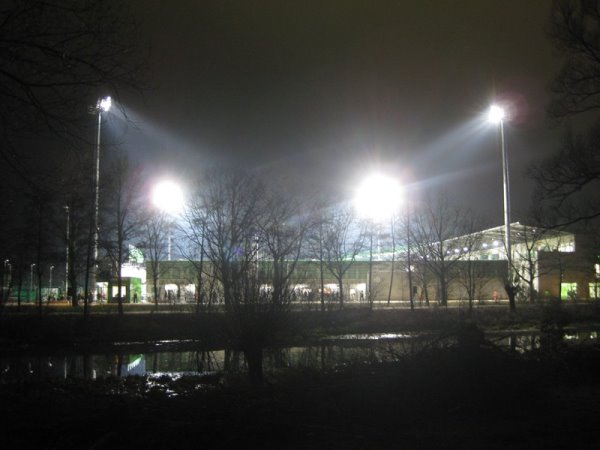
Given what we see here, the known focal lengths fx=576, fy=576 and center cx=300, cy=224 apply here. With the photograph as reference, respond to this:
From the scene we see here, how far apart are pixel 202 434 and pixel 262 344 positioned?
655cm

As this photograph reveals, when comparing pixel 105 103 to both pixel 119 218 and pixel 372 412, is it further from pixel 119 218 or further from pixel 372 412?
pixel 119 218

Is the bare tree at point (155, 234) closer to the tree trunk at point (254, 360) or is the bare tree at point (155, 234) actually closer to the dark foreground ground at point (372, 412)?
the tree trunk at point (254, 360)

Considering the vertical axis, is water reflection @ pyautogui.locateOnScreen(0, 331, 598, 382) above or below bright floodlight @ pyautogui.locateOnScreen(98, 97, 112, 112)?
below

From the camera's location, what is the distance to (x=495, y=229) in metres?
52.8

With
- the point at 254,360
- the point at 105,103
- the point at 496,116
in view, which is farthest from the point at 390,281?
the point at 105,103

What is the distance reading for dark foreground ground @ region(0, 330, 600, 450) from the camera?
7020 millimetres

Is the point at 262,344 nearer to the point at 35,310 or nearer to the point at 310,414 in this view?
the point at 310,414

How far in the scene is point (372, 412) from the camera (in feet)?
27.9

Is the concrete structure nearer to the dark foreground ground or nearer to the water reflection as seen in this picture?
the water reflection

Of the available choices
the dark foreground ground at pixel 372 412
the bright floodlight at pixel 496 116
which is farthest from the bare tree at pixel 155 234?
the dark foreground ground at pixel 372 412

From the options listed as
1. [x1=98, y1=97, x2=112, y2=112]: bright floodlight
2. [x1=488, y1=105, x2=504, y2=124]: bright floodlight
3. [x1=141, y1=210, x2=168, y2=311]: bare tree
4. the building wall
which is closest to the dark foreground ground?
[x1=98, y1=97, x2=112, y2=112]: bright floodlight

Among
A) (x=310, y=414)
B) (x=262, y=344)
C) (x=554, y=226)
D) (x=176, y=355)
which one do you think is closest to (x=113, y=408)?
(x=310, y=414)

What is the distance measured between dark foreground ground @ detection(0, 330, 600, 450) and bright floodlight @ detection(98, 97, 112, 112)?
4673mm

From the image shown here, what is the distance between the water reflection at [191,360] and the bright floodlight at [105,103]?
921 cm
